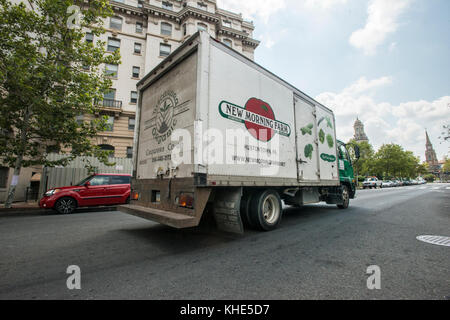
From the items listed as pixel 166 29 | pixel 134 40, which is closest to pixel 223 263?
pixel 134 40

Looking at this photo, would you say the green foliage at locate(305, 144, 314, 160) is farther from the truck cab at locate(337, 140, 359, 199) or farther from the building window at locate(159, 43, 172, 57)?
the building window at locate(159, 43, 172, 57)

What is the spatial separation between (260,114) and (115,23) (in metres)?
26.4

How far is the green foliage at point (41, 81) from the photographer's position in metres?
8.90

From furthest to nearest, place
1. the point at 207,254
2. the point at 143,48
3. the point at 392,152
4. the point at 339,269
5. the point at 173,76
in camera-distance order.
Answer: the point at 392,152
the point at 143,48
the point at 173,76
the point at 207,254
the point at 339,269

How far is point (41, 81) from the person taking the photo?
30.6ft

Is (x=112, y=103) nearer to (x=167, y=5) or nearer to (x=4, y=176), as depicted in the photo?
(x=4, y=176)

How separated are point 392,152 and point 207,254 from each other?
75.9m

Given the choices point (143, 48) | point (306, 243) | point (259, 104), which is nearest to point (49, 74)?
point (259, 104)

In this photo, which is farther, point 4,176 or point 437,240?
point 4,176

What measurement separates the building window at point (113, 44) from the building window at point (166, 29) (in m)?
5.20

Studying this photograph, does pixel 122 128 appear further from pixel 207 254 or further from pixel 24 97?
pixel 207 254

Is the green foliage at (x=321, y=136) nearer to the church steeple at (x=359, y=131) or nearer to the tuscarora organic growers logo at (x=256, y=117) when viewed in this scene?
the tuscarora organic growers logo at (x=256, y=117)

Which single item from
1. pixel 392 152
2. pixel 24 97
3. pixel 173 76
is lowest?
pixel 173 76

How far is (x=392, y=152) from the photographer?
196 feet
